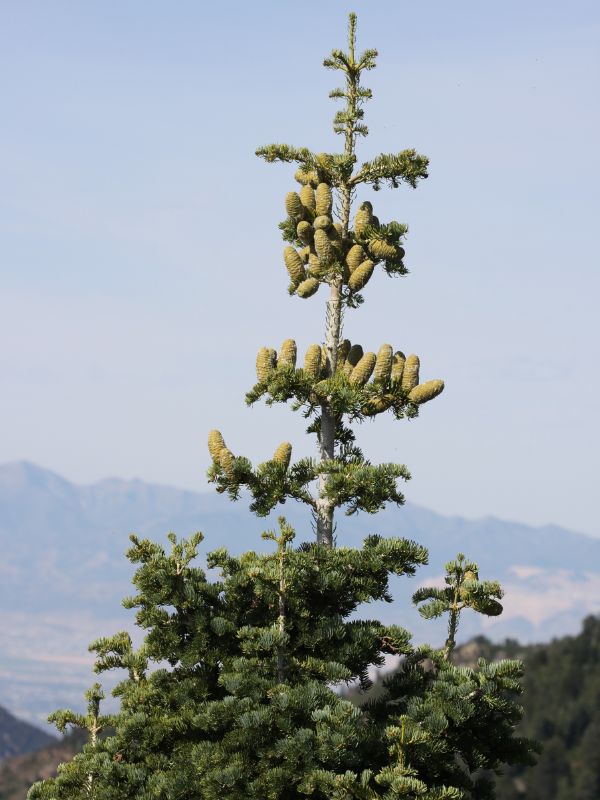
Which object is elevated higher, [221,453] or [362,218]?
[362,218]

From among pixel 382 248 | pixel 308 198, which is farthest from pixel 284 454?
pixel 308 198

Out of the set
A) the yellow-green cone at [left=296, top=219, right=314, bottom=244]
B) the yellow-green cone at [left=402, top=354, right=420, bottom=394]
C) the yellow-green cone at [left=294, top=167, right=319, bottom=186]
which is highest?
the yellow-green cone at [left=294, top=167, right=319, bottom=186]

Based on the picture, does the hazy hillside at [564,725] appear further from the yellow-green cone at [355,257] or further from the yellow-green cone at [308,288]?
the yellow-green cone at [355,257]

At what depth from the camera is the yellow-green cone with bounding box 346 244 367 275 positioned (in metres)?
19.1

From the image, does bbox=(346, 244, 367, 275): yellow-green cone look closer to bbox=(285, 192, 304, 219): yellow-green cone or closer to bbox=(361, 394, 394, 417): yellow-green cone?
bbox=(285, 192, 304, 219): yellow-green cone

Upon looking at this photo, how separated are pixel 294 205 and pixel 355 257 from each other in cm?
138

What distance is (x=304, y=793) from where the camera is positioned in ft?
49.2

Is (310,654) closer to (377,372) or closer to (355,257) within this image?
(377,372)

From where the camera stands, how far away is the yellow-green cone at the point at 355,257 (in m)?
19.1

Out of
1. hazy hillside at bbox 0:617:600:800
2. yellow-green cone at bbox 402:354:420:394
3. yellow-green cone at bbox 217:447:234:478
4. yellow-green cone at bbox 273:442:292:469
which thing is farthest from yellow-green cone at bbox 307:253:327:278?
hazy hillside at bbox 0:617:600:800

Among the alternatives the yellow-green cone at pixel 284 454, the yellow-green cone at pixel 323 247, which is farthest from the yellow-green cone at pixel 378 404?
the yellow-green cone at pixel 323 247

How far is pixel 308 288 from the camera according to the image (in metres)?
19.2

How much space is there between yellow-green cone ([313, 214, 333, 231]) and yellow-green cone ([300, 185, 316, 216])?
0.36 meters

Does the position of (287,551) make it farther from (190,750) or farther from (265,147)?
(265,147)
